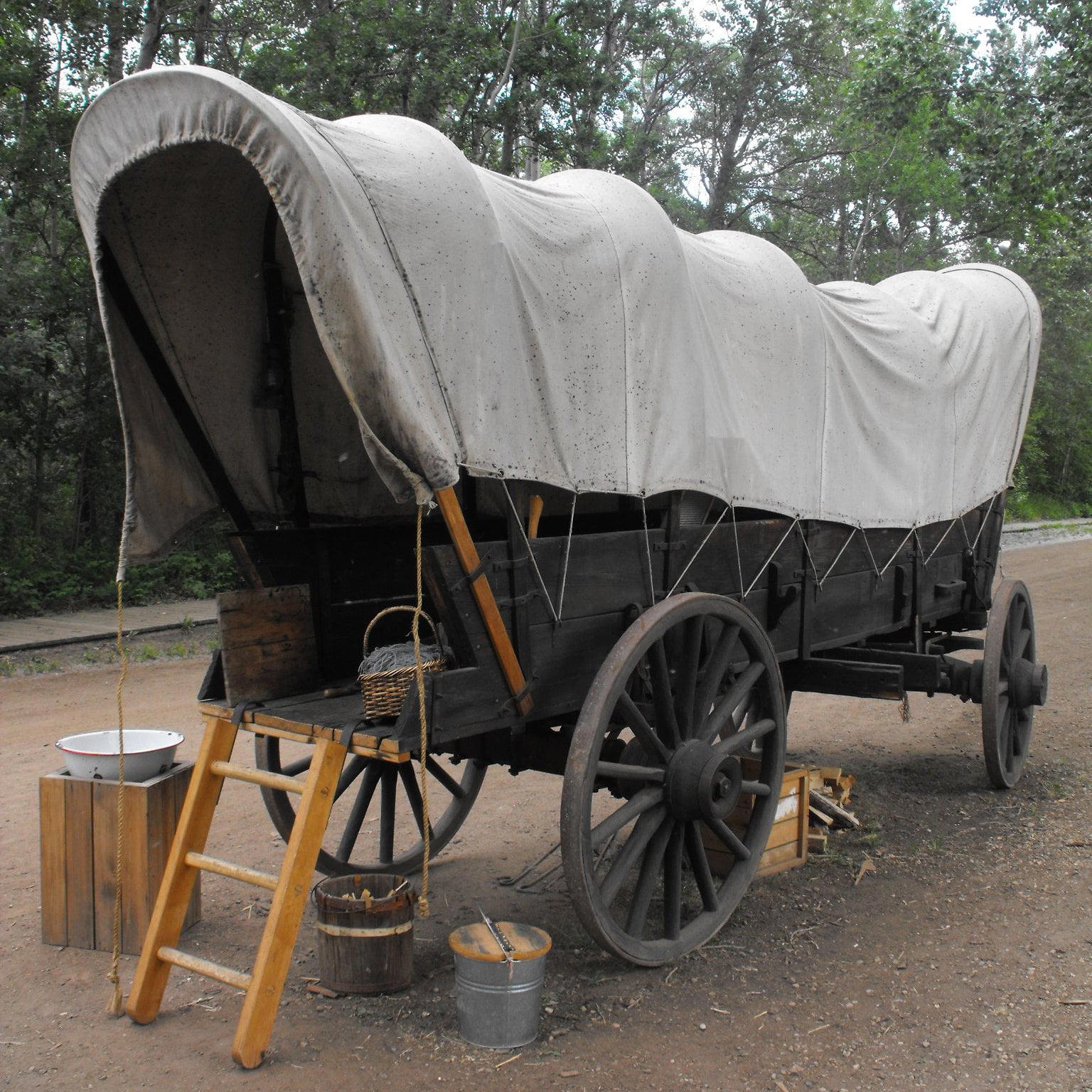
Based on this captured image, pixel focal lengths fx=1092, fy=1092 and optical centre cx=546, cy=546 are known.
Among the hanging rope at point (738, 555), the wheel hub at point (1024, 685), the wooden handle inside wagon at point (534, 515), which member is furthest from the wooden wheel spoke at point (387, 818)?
the wheel hub at point (1024, 685)

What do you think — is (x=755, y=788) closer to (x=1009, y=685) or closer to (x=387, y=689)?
(x=387, y=689)

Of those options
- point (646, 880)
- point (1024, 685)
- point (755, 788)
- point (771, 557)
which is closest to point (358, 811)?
point (646, 880)

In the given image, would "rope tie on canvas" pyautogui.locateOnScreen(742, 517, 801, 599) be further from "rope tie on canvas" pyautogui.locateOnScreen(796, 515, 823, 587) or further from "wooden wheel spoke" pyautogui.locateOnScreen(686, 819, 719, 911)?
"wooden wheel spoke" pyautogui.locateOnScreen(686, 819, 719, 911)

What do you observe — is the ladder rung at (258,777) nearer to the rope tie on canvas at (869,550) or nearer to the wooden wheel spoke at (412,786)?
the wooden wheel spoke at (412,786)

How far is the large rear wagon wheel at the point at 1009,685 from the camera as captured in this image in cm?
568

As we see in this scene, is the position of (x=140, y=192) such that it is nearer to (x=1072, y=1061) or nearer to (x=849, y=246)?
(x=1072, y=1061)

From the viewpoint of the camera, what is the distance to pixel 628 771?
363cm

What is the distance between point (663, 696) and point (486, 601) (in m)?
0.83

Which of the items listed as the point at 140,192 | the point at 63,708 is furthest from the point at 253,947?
the point at 63,708

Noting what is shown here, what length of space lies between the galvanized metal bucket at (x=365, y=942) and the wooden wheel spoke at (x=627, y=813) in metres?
0.66

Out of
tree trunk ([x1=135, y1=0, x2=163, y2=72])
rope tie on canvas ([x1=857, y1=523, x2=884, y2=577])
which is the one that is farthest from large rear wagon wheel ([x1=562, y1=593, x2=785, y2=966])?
tree trunk ([x1=135, y1=0, x2=163, y2=72])

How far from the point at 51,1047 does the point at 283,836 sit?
1.36 metres

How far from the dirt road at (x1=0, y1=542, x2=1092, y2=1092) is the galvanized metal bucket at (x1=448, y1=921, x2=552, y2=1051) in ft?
0.19

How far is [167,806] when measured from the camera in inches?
157
